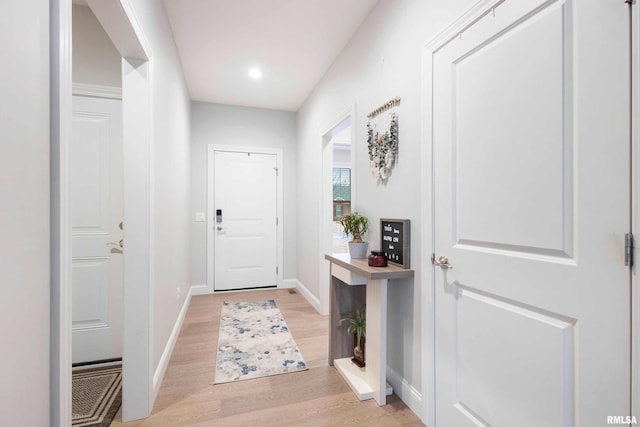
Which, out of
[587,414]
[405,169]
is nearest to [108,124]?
[405,169]

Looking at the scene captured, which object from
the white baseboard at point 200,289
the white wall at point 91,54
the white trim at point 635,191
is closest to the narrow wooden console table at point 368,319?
the white trim at point 635,191

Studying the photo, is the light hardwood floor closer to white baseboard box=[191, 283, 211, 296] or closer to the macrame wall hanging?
the macrame wall hanging

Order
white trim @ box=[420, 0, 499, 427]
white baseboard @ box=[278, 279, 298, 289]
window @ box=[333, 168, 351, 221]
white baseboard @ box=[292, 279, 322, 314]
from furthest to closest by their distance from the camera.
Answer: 1. window @ box=[333, 168, 351, 221]
2. white baseboard @ box=[278, 279, 298, 289]
3. white baseboard @ box=[292, 279, 322, 314]
4. white trim @ box=[420, 0, 499, 427]

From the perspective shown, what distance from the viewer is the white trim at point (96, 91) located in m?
2.25

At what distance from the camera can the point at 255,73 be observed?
3.40m

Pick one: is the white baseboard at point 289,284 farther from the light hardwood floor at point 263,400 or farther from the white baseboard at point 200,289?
the light hardwood floor at point 263,400

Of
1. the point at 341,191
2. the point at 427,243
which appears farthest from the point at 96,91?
the point at 341,191

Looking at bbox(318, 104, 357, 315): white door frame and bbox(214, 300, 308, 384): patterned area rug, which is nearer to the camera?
bbox(214, 300, 308, 384): patterned area rug

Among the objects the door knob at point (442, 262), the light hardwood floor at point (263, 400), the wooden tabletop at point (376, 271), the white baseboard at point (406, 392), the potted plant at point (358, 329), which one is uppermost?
the door knob at point (442, 262)

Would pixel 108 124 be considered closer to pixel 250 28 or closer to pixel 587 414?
pixel 250 28

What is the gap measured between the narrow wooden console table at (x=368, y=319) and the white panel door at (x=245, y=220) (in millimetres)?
2400

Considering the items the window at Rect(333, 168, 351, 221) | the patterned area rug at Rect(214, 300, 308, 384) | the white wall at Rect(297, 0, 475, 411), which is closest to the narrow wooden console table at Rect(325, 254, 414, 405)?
the white wall at Rect(297, 0, 475, 411)

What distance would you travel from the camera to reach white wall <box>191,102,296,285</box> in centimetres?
429

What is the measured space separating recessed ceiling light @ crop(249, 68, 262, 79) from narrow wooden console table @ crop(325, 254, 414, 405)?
2330 mm
